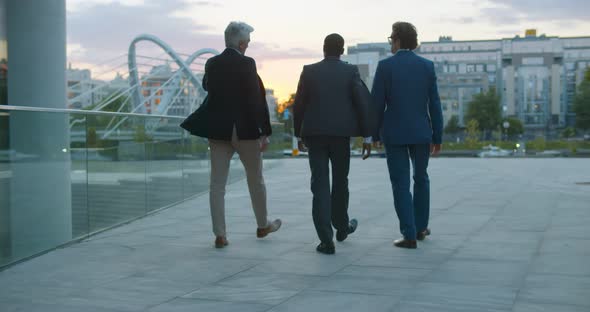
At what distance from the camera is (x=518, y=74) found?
447 feet

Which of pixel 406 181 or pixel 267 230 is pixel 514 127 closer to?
pixel 267 230

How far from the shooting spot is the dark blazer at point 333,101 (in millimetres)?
5801

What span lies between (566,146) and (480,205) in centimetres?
6451

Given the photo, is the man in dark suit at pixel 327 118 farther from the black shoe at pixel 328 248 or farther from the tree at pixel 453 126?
the tree at pixel 453 126

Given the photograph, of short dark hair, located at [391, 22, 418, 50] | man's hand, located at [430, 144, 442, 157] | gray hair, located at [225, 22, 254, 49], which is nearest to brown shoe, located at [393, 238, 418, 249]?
man's hand, located at [430, 144, 442, 157]

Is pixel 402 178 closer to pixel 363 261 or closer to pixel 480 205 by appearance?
pixel 363 261

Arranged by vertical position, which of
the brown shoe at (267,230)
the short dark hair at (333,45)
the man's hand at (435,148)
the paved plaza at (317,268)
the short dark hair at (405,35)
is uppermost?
the short dark hair at (405,35)

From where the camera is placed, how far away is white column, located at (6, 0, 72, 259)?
5554mm

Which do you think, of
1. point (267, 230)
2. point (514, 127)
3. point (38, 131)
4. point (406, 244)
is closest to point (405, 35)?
point (406, 244)

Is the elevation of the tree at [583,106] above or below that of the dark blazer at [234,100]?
above

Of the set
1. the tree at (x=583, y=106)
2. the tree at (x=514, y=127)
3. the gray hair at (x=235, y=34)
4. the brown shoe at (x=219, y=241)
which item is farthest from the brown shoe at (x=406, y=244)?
the tree at (x=514, y=127)

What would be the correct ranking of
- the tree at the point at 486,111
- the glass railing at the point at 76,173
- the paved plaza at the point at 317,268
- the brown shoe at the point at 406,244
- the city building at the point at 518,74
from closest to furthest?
1. the paved plaza at the point at 317,268
2. the glass railing at the point at 76,173
3. the brown shoe at the point at 406,244
4. the tree at the point at 486,111
5. the city building at the point at 518,74

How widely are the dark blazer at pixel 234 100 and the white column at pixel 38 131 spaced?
Result: 1319 millimetres

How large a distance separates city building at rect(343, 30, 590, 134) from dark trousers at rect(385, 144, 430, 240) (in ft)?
419
